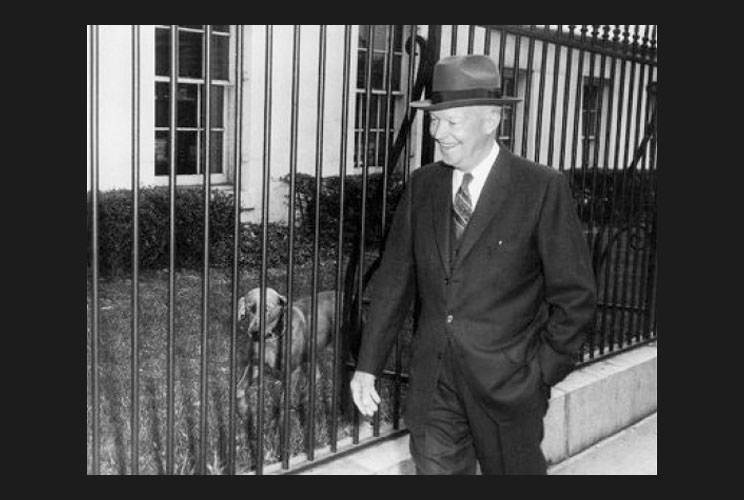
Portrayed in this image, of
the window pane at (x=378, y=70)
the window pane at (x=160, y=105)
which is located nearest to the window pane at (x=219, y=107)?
the window pane at (x=160, y=105)

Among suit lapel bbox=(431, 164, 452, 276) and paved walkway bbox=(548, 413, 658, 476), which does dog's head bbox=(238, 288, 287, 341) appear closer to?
paved walkway bbox=(548, 413, 658, 476)

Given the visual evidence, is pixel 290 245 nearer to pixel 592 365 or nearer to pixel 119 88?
pixel 592 365

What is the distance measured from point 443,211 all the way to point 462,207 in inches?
2.8

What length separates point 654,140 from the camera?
18.7ft

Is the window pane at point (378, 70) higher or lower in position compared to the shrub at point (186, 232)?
higher

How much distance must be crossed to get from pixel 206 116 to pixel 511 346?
142 cm

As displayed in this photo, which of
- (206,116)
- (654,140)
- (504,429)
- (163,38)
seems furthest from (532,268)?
(163,38)

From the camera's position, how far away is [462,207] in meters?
2.99

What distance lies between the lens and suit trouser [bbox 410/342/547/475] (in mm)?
2984

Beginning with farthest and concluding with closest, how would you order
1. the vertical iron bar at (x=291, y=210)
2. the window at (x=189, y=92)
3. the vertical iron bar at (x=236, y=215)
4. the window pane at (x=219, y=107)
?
the window pane at (x=219, y=107), the window at (x=189, y=92), the vertical iron bar at (x=291, y=210), the vertical iron bar at (x=236, y=215)

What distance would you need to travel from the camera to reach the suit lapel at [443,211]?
2982 millimetres

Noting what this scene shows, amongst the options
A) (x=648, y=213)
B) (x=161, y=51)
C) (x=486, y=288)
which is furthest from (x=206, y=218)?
(x=161, y=51)

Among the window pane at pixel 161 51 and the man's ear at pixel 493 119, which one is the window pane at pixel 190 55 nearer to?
the window pane at pixel 161 51

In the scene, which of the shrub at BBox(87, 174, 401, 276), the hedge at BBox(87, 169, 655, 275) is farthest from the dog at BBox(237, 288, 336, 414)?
the shrub at BBox(87, 174, 401, 276)
